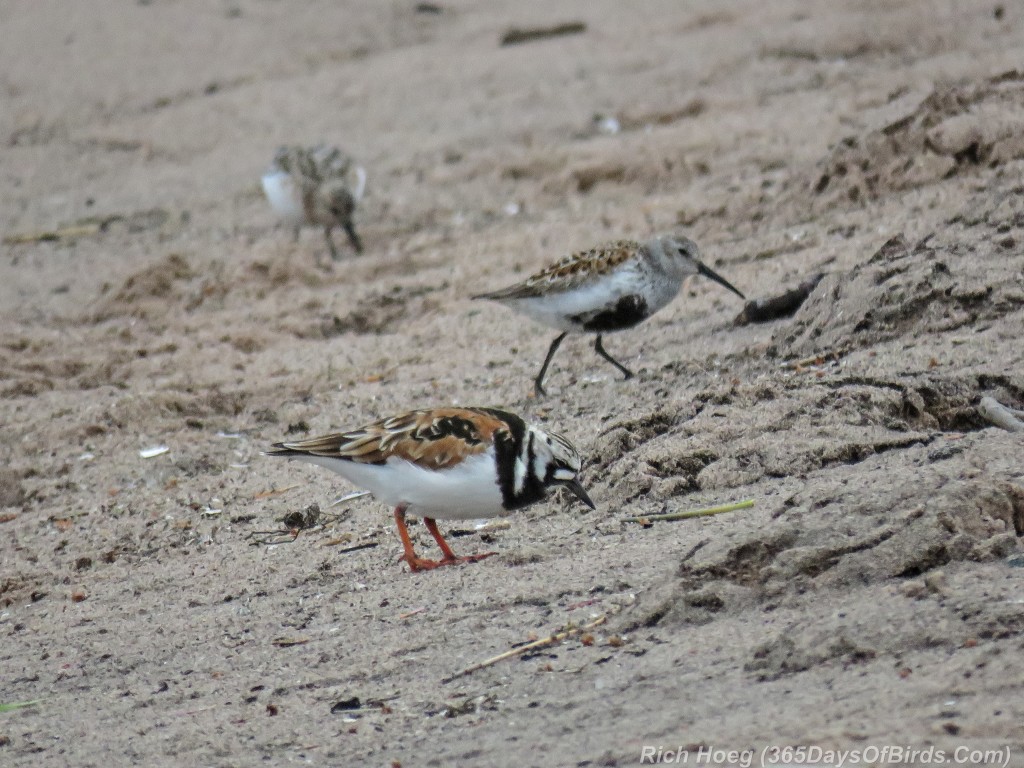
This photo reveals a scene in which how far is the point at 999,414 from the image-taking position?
5.43 m

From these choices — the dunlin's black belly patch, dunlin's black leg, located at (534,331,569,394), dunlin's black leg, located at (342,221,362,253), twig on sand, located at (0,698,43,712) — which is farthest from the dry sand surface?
dunlin's black leg, located at (342,221,362,253)

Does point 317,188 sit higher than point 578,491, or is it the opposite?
point 317,188

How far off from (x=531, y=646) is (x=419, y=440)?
136 cm

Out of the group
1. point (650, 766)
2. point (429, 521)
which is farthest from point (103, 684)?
point (650, 766)

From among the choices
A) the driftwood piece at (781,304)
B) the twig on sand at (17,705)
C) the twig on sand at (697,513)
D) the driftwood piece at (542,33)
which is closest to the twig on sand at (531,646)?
the twig on sand at (697,513)

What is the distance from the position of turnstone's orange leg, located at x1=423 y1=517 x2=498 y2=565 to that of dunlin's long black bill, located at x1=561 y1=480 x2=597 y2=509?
37cm

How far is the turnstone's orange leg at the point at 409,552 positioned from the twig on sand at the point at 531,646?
3.43 feet

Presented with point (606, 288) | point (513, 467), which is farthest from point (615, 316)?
point (513, 467)

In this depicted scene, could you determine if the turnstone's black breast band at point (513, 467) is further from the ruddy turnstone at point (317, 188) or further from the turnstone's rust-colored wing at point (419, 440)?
the ruddy turnstone at point (317, 188)

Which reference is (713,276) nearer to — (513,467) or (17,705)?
(513,467)

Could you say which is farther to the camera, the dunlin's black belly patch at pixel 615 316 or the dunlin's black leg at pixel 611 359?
the dunlin's black belly patch at pixel 615 316

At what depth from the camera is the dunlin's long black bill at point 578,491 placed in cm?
547

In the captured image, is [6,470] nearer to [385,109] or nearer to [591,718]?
[591,718]

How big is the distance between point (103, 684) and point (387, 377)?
350 cm
